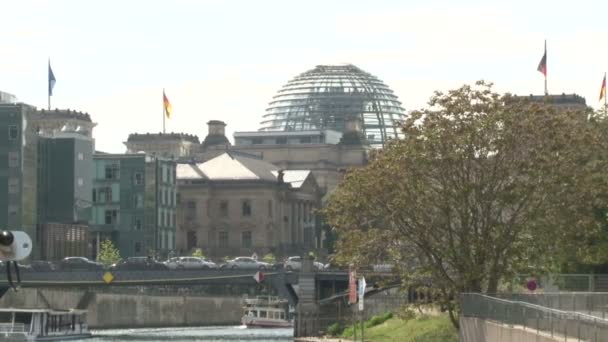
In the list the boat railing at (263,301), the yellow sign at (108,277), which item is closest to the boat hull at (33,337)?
the yellow sign at (108,277)

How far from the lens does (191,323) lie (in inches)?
7456

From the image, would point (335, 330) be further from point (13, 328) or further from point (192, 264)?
point (192, 264)

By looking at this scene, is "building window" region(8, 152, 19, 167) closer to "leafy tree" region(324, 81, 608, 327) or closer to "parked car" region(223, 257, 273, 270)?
"parked car" region(223, 257, 273, 270)

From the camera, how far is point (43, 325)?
4779 inches

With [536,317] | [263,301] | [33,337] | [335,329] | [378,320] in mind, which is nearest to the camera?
[536,317]

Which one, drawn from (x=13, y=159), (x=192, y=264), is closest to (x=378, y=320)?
(x=192, y=264)

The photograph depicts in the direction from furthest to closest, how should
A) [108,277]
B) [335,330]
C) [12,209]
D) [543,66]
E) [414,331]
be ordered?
[12,209] → [543,66] → [108,277] → [335,330] → [414,331]

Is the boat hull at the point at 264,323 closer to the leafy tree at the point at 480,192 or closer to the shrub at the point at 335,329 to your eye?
the shrub at the point at 335,329

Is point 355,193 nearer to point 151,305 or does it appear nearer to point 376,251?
point 376,251

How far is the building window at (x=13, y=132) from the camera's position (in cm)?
18788

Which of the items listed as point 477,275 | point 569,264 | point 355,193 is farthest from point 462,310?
point 569,264

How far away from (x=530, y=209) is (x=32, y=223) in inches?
4804

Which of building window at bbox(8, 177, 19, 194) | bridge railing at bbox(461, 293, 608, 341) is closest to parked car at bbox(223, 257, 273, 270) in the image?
building window at bbox(8, 177, 19, 194)

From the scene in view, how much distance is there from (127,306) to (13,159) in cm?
2237
